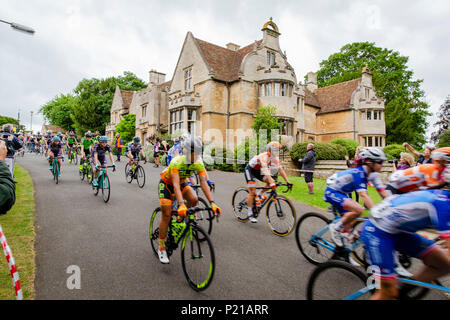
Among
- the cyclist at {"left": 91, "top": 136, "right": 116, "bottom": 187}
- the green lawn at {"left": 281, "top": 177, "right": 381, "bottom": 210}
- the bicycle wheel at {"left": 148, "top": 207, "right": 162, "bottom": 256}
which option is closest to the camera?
the bicycle wheel at {"left": 148, "top": 207, "right": 162, "bottom": 256}

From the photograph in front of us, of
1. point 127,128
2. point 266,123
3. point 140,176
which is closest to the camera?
point 140,176

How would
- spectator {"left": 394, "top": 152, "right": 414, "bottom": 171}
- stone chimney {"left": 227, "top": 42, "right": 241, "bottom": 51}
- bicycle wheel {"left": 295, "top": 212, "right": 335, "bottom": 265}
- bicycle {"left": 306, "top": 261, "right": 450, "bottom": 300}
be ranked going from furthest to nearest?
stone chimney {"left": 227, "top": 42, "right": 241, "bottom": 51}
spectator {"left": 394, "top": 152, "right": 414, "bottom": 171}
bicycle wheel {"left": 295, "top": 212, "right": 335, "bottom": 265}
bicycle {"left": 306, "top": 261, "right": 450, "bottom": 300}

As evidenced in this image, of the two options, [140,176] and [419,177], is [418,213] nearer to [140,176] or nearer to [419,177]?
[419,177]

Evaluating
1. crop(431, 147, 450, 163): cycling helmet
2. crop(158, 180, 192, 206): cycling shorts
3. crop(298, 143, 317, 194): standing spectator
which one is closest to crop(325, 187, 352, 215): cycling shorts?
crop(431, 147, 450, 163): cycling helmet

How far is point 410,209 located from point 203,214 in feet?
16.5

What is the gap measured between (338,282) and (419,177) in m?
1.57

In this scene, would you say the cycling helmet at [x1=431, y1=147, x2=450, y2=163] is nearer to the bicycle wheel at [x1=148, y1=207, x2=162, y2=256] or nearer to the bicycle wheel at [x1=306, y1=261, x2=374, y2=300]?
the bicycle wheel at [x1=306, y1=261, x2=374, y2=300]

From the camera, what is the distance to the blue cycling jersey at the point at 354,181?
3.84 m

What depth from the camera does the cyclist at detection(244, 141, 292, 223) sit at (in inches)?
260

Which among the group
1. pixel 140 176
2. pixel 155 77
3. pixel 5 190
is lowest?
pixel 140 176

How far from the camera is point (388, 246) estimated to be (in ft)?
8.65

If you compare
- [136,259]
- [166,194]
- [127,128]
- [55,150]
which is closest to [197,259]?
[166,194]

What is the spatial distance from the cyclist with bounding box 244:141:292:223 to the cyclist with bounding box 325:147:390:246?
6.62 feet

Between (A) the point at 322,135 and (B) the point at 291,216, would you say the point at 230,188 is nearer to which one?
(B) the point at 291,216
